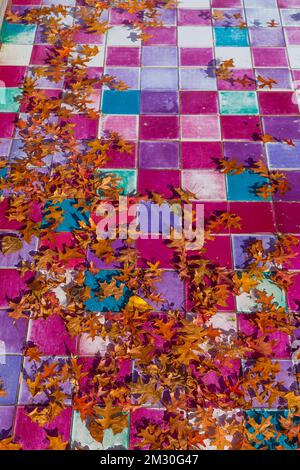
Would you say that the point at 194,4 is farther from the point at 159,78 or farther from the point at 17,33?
the point at 17,33

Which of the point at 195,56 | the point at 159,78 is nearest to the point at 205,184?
the point at 159,78

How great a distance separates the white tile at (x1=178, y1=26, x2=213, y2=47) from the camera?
5250 millimetres

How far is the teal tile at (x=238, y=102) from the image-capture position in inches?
182

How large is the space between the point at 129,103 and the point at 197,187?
51.9 inches

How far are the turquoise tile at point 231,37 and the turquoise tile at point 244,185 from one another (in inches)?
79.9

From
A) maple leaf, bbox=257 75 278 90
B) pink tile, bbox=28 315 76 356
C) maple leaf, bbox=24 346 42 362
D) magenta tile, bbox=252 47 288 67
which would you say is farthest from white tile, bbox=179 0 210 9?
maple leaf, bbox=24 346 42 362

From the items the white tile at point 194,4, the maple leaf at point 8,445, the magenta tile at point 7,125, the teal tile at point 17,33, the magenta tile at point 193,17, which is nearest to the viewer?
the maple leaf at point 8,445

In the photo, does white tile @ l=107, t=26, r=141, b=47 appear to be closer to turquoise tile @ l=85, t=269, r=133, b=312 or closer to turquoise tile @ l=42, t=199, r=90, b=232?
turquoise tile @ l=42, t=199, r=90, b=232

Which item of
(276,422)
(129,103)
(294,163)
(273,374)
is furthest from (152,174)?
(276,422)

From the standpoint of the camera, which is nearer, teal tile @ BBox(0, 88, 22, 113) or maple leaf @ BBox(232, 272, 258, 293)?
maple leaf @ BBox(232, 272, 258, 293)

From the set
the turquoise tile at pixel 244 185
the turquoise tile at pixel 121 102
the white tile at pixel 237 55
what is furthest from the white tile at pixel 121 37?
the turquoise tile at pixel 244 185

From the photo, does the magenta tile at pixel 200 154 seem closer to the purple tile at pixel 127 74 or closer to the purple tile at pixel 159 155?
the purple tile at pixel 159 155

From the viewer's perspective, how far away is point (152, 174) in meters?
4.15

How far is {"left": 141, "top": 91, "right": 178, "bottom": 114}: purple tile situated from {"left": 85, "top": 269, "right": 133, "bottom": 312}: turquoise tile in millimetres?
1954
